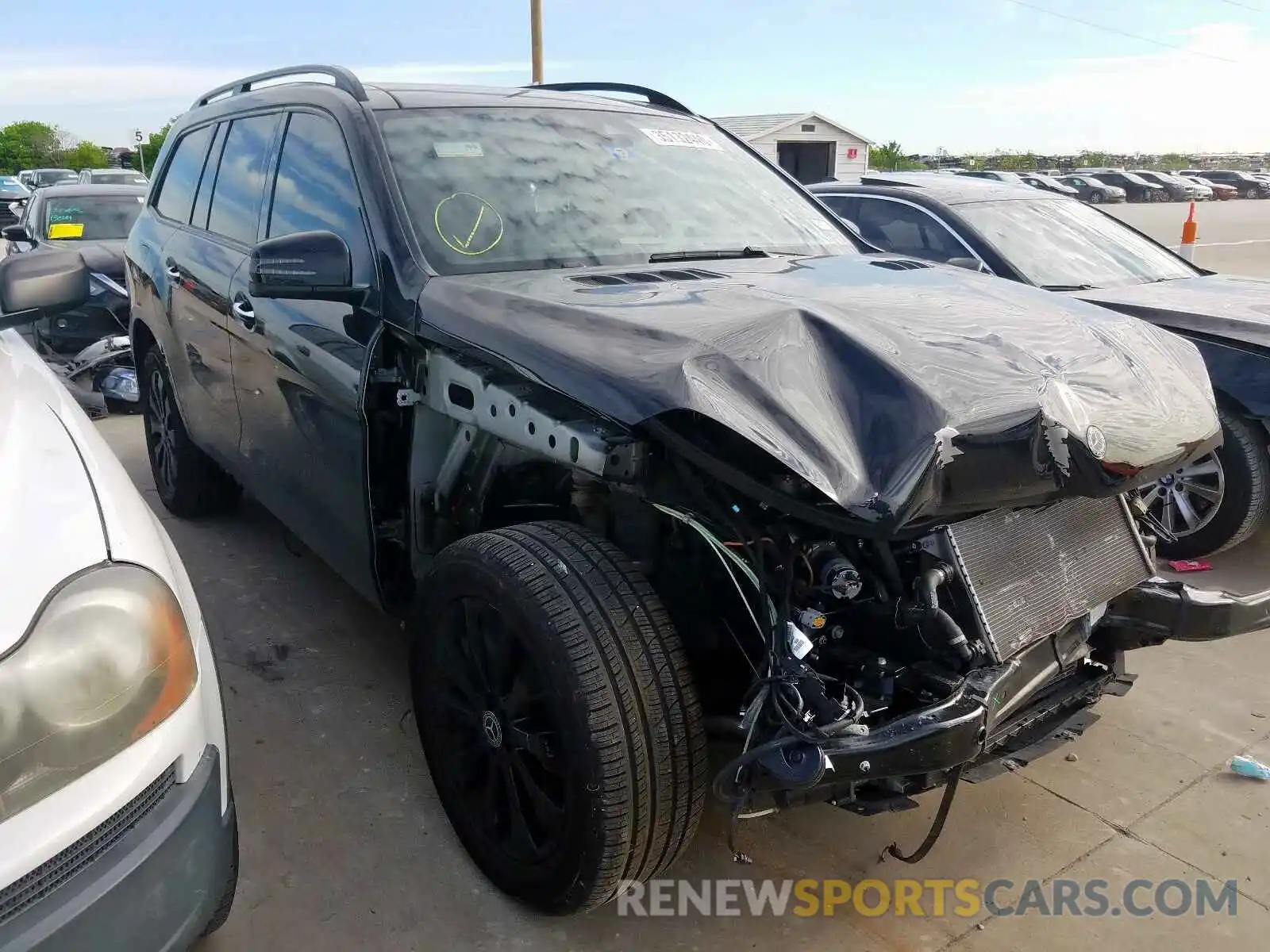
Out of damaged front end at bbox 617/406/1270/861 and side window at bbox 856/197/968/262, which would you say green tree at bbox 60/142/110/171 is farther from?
damaged front end at bbox 617/406/1270/861

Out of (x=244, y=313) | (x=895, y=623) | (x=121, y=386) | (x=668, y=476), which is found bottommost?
(x=121, y=386)

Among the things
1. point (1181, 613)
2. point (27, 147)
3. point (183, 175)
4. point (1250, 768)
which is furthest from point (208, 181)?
point (27, 147)

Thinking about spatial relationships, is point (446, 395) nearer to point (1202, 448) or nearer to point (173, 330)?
point (1202, 448)

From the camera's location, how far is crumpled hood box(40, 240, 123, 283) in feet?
28.5

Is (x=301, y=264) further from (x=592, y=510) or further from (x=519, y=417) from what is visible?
(x=592, y=510)

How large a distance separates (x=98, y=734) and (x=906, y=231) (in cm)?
544

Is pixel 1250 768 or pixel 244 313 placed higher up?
pixel 244 313

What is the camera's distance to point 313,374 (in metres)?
2.88

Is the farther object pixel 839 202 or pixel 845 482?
pixel 839 202

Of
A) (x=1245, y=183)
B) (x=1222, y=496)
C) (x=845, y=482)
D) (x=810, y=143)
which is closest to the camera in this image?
(x=845, y=482)

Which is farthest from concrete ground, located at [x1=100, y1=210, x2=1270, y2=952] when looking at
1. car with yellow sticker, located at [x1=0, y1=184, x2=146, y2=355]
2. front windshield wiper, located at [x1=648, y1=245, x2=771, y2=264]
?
car with yellow sticker, located at [x1=0, y1=184, x2=146, y2=355]

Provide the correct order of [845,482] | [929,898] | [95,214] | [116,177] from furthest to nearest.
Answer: [116,177] < [95,214] < [929,898] < [845,482]

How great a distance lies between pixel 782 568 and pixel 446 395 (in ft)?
3.16

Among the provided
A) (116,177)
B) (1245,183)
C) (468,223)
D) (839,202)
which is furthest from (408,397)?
(1245,183)
